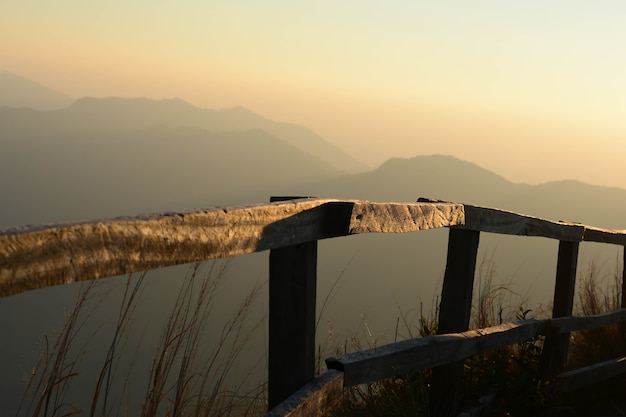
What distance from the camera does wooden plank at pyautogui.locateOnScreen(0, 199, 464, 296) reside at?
1277 mm

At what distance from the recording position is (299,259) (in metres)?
2.28

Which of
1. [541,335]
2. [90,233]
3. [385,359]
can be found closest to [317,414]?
[385,359]

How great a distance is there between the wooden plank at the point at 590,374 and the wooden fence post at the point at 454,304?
37.4 inches

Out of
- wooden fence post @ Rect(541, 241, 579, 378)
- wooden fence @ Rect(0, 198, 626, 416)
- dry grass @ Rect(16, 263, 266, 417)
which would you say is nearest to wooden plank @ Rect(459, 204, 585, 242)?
wooden fence @ Rect(0, 198, 626, 416)

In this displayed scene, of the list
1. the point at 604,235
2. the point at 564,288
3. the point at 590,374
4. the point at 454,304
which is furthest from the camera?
the point at 604,235

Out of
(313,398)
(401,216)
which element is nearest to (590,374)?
(401,216)

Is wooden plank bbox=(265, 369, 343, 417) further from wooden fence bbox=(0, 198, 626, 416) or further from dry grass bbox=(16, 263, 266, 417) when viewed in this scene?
dry grass bbox=(16, 263, 266, 417)

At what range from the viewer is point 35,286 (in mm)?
1293

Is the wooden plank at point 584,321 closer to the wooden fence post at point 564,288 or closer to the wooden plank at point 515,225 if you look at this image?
the wooden fence post at point 564,288

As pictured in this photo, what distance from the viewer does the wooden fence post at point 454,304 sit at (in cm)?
340

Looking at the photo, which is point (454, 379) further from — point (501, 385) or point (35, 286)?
point (35, 286)

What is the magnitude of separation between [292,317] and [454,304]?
4.48 ft

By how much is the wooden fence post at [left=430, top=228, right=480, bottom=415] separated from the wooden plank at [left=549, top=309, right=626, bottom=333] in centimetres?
103

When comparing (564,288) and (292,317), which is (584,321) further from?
(292,317)
